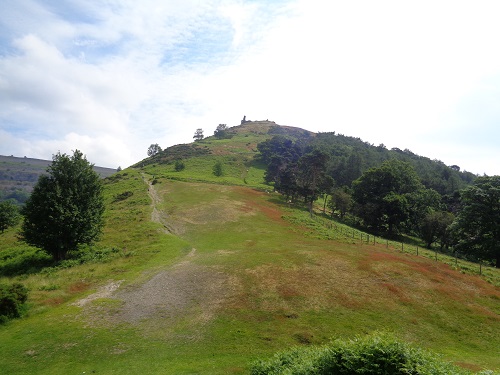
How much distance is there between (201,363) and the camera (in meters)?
18.1

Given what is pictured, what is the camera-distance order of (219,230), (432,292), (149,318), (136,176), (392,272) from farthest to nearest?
(136,176) → (219,230) → (392,272) → (432,292) → (149,318)

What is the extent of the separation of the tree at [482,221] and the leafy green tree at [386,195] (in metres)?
20.1

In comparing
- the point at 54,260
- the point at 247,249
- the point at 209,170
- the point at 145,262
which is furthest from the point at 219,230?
the point at 209,170

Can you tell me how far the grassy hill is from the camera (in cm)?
1939

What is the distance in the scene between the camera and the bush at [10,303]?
75.8 ft

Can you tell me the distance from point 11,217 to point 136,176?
45.8 metres

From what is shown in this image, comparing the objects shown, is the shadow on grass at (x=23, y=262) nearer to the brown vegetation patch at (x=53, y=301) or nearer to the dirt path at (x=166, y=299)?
the brown vegetation patch at (x=53, y=301)

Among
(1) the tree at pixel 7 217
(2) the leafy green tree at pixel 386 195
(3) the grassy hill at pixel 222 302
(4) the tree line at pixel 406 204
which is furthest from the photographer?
(2) the leafy green tree at pixel 386 195

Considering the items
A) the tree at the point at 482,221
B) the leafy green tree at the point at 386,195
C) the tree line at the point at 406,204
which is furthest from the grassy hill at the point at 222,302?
the leafy green tree at the point at 386,195

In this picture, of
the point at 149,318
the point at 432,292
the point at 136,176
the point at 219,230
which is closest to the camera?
the point at 149,318

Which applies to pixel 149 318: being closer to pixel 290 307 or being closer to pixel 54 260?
pixel 290 307

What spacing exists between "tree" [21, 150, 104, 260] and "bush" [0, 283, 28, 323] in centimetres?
1517

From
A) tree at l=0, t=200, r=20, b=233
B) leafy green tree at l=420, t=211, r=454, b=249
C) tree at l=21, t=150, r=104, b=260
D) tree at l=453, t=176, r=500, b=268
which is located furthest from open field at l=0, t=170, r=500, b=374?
tree at l=0, t=200, r=20, b=233

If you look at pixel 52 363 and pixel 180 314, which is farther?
pixel 180 314
